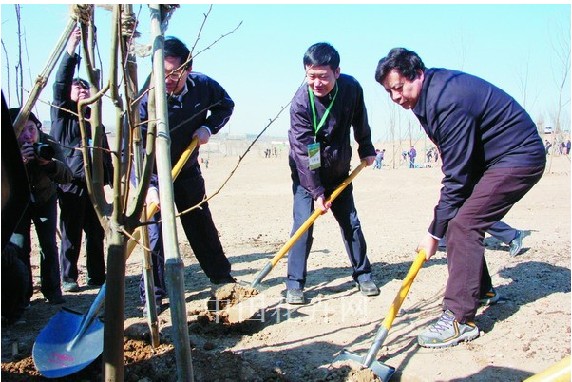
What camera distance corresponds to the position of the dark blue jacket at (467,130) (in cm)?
322

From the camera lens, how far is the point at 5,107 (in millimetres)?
1538

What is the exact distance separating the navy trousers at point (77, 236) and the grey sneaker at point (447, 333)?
299cm

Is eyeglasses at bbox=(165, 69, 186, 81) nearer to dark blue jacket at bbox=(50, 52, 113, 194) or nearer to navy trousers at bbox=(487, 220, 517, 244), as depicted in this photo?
dark blue jacket at bbox=(50, 52, 113, 194)

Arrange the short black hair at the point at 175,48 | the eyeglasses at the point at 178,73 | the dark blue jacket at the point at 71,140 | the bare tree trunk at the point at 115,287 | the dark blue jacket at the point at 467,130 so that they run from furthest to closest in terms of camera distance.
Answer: the dark blue jacket at the point at 71,140, the short black hair at the point at 175,48, the dark blue jacket at the point at 467,130, the eyeglasses at the point at 178,73, the bare tree trunk at the point at 115,287

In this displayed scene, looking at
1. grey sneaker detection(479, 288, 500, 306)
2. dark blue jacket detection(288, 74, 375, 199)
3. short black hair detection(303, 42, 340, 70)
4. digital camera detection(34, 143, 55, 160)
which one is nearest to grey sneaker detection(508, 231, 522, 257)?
grey sneaker detection(479, 288, 500, 306)

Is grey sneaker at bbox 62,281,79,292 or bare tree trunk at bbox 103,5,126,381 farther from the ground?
bare tree trunk at bbox 103,5,126,381

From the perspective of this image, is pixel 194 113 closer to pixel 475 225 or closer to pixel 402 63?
pixel 402 63

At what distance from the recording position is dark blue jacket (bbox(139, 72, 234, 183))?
414 cm

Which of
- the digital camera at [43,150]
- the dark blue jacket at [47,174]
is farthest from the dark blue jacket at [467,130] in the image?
the dark blue jacket at [47,174]

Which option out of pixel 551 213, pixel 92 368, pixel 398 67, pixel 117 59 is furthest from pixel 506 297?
pixel 551 213

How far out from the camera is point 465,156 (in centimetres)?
322

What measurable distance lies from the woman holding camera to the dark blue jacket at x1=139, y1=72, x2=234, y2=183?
2.37 feet

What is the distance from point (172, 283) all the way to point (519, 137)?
94.9 inches

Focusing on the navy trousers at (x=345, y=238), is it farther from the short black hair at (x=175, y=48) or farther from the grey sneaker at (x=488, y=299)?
the short black hair at (x=175, y=48)
